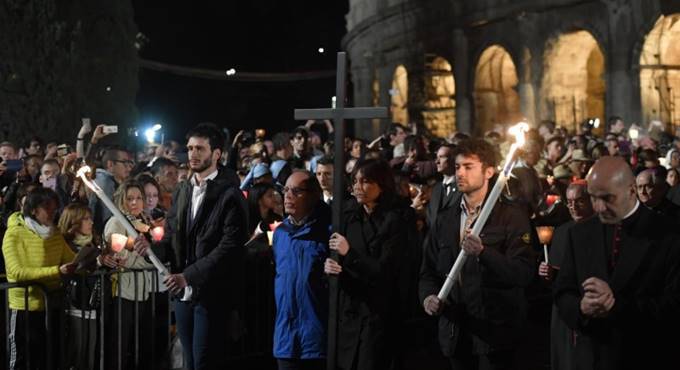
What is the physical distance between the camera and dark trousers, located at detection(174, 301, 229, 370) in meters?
7.16

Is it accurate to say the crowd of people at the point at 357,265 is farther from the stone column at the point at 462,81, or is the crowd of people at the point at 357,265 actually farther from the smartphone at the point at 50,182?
the stone column at the point at 462,81

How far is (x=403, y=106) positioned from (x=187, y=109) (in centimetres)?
2663

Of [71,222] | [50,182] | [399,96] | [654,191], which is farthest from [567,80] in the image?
[71,222]

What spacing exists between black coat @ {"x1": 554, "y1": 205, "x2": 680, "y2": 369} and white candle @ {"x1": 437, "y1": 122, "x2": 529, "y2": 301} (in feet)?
2.52

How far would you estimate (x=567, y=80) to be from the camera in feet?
90.9

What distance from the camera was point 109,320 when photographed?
898 centimetres

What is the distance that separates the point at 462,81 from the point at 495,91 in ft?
4.27

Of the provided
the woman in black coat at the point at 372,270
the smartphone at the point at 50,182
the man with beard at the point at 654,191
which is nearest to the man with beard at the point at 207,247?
the woman in black coat at the point at 372,270

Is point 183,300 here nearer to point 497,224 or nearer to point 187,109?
point 497,224

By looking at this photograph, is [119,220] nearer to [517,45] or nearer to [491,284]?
[491,284]

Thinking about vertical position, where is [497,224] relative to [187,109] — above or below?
below

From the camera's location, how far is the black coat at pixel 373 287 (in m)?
6.97

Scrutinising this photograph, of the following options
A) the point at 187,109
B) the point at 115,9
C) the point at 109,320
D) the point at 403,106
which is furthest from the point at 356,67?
the point at 109,320

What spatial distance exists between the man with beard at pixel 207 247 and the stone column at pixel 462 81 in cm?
2489
